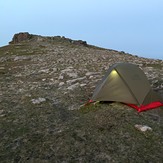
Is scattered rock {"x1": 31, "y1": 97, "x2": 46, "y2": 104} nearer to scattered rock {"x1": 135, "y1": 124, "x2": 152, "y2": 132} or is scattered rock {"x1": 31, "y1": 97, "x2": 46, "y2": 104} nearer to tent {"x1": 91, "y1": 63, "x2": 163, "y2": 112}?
tent {"x1": 91, "y1": 63, "x2": 163, "y2": 112}

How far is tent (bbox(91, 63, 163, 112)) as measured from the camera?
10.5 m

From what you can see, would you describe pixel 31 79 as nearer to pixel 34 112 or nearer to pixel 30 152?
pixel 34 112

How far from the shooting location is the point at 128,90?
10.7m

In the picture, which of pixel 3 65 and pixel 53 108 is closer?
pixel 53 108

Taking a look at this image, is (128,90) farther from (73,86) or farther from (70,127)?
(73,86)

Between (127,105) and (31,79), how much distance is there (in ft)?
28.2

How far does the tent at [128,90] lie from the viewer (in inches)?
414

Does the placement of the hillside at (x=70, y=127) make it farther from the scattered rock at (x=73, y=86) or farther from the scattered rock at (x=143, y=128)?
the scattered rock at (x=143, y=128)

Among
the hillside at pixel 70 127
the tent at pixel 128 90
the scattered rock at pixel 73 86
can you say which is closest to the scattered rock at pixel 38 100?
the hillside at pixel 70 127

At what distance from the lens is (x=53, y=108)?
11219mm

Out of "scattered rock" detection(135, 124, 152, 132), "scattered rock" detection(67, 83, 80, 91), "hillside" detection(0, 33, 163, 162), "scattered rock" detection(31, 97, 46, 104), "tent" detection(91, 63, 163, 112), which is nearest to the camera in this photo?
"hillside" detection(0, 33, 163, 162)

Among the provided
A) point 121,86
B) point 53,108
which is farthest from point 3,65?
point 121,86

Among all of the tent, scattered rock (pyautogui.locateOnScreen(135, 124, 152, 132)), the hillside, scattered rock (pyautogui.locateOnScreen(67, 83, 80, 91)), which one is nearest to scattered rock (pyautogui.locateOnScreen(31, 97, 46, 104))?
the hillside

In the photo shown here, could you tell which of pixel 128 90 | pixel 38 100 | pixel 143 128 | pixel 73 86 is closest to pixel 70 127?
pixel 143 128
